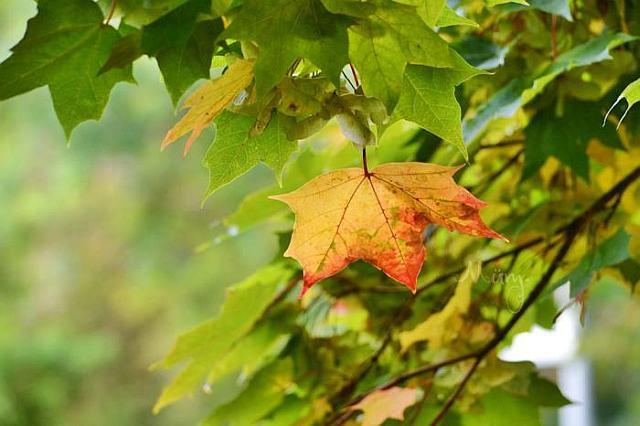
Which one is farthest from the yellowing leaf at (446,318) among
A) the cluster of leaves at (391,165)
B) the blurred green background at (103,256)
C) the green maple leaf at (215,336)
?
the blurred green background at (103,256)

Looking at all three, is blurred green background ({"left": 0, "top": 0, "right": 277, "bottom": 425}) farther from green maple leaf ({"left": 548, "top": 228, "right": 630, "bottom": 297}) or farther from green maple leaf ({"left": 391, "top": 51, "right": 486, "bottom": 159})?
green maple leaf ({"left": 391, "top": 51, "right": 486, "bottom": 159})

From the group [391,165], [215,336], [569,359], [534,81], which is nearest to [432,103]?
[391,165]

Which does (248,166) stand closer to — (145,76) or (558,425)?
(145,76)

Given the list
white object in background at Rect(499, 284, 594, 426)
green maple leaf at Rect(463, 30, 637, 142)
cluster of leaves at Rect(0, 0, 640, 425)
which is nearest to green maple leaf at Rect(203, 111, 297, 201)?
cluster of leaves at Rect(0, 0, 640, 425)

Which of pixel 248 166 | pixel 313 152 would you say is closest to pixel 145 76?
pixel 313 152

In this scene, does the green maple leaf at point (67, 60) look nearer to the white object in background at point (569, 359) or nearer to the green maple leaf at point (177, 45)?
the green maple leaf at point (177, 45)

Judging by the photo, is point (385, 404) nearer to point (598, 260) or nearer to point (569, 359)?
point (598, 260)
